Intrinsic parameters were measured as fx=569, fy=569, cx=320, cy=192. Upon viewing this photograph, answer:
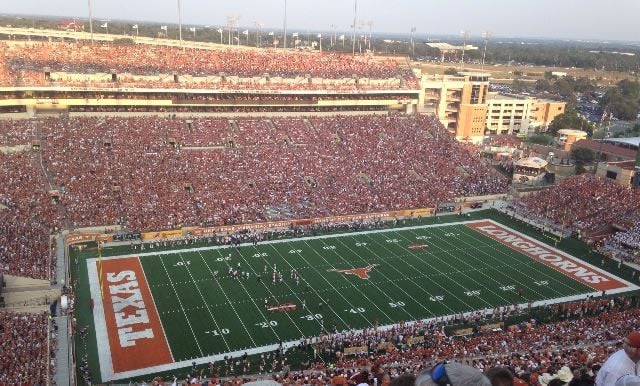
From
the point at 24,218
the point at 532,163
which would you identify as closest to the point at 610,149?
the point at 532,163

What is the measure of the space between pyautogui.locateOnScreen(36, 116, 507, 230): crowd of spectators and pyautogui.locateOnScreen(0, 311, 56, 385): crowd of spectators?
10.3 meters

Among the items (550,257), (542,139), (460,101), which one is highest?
(460,101)

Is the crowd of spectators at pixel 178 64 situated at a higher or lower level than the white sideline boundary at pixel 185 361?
higher

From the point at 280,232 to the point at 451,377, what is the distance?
2671 centimetres

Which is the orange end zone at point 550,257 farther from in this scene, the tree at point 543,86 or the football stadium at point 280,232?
the tree at point 543,86

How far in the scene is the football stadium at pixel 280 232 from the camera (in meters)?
17.2

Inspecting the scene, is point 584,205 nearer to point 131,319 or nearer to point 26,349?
point 131,319

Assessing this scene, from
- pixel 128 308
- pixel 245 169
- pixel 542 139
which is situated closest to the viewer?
pixel 128 308

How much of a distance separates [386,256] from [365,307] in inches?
213

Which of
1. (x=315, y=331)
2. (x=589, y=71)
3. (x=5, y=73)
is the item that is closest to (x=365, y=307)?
(x=315, y=331)

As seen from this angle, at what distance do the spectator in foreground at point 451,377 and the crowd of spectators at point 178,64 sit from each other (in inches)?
1447

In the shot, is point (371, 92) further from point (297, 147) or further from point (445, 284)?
point (445, 284)

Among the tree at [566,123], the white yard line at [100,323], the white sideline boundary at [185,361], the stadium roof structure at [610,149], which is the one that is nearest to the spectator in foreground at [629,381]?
the white sideline boundary at [185,361]

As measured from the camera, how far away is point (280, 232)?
28.7 meters
